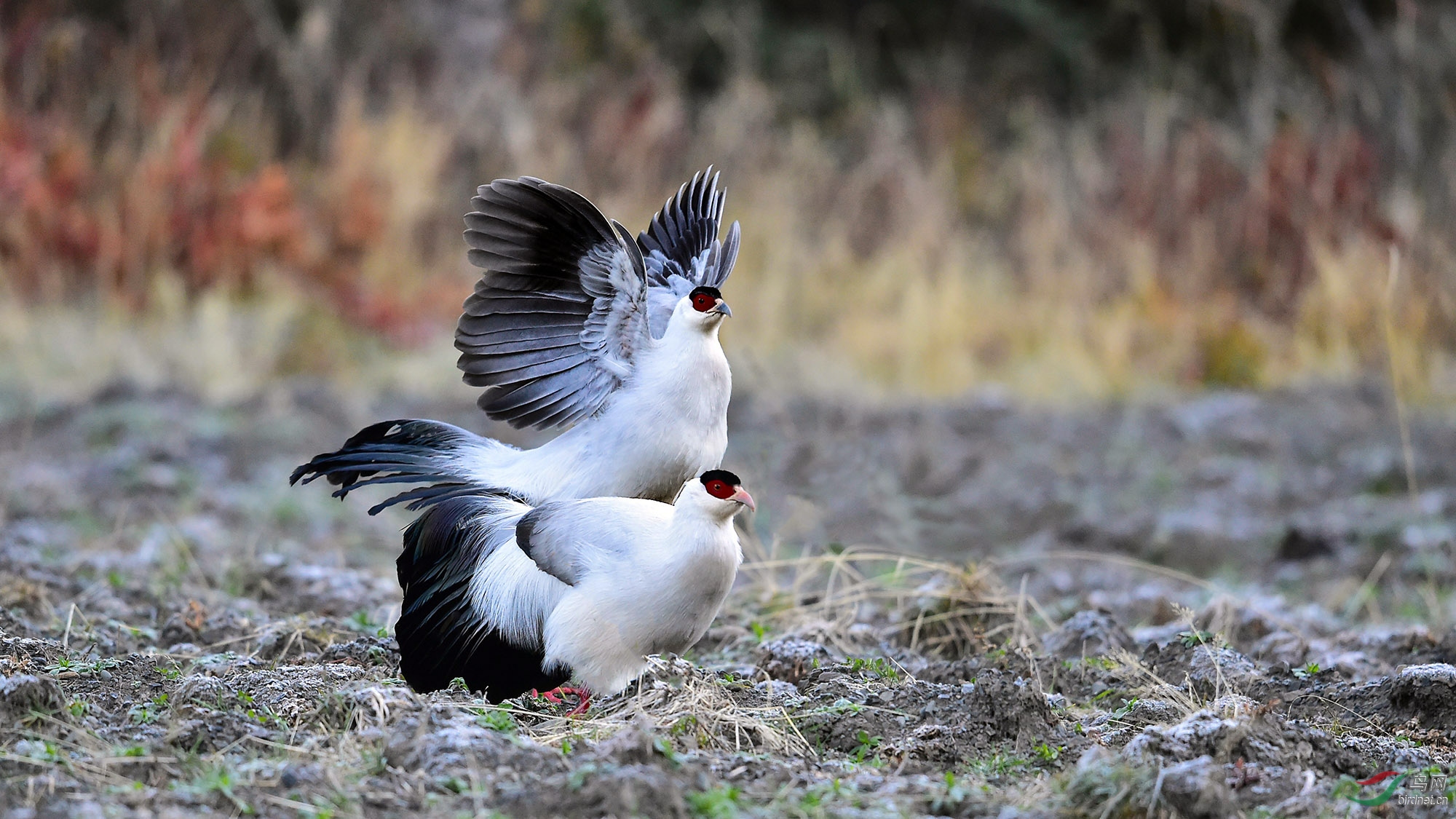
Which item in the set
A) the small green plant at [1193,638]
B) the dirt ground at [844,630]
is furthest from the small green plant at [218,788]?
the small green plant at [1193,638]

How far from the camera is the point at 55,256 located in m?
8.59

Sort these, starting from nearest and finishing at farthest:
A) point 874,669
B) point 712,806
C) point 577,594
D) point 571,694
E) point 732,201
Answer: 1. point 712,806
2. point 577,594
3. point 571,694
4. point 874,669
5. point 732,201

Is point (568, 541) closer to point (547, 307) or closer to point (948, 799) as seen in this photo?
point (547, 307)

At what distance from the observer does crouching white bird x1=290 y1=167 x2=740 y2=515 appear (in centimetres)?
371

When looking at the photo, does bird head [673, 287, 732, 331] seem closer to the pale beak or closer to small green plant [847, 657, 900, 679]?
the pale beak

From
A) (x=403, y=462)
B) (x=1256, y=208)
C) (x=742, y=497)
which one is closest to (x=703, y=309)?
(x=742, y=497)

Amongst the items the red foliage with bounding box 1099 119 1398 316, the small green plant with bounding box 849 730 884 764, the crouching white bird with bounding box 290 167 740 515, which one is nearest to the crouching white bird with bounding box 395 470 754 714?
the crouching white bird with bounding box 290 167 740 515

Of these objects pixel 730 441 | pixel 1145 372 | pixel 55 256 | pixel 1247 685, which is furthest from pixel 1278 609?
pixel 55 256

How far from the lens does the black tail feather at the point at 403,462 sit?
147 inches

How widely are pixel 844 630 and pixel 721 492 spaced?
119cm

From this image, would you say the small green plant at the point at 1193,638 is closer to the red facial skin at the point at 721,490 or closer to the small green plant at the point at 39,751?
the red facial skin at the point at 721,490

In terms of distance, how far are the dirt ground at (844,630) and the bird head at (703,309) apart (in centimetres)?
86

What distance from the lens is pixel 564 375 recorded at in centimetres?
394

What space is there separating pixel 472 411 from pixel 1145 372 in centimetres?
401
